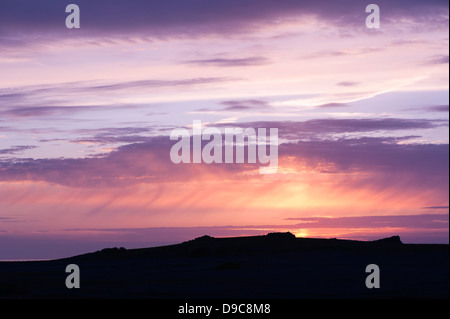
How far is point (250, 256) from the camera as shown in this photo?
5144 centimetres

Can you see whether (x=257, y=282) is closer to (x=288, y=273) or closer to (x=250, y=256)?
(x=288, y=273)

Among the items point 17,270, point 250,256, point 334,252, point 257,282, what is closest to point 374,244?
point 334,252

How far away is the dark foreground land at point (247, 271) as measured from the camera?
3584cm

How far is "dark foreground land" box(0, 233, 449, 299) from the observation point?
3584 centimetres

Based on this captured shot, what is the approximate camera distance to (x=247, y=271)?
142 feet

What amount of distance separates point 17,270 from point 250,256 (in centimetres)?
1728

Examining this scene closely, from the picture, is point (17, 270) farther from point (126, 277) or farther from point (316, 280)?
point (316, 280)

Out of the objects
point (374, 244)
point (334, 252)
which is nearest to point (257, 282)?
point (334, 252)

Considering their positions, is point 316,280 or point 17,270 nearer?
point 316,280
